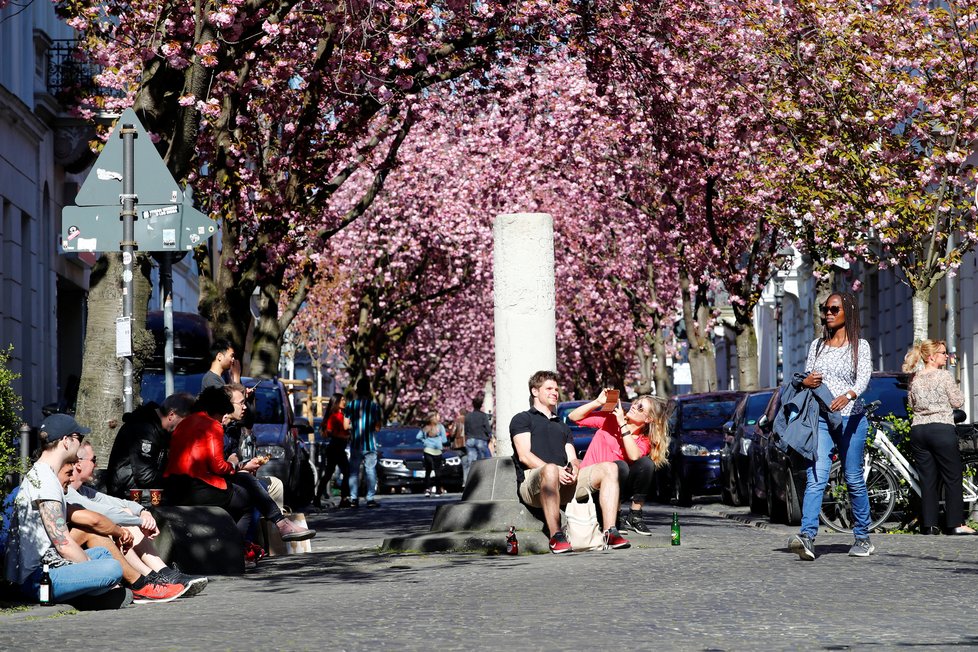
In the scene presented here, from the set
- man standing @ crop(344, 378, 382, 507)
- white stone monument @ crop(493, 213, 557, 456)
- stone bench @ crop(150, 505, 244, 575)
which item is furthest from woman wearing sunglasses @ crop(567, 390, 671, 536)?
man standing @ crop(344, 378, 382, 507)

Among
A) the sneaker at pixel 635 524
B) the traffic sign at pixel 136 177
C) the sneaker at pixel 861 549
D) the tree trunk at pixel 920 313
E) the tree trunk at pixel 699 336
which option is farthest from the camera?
the tree trunk at pixel 699 336

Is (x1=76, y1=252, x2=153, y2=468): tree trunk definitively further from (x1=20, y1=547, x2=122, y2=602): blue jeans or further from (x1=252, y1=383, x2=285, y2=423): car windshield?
(x1=252, y1=383, x2=285, y2=423): car windshield


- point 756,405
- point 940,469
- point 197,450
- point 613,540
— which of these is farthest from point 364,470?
point 197,450

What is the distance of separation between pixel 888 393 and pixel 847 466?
22.1 feet

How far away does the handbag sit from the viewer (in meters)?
14.8

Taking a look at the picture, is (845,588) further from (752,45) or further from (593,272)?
(593,272)

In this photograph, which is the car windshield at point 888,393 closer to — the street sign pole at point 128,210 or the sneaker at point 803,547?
the sneaker at point 803,547

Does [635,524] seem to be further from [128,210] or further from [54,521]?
[54,521]

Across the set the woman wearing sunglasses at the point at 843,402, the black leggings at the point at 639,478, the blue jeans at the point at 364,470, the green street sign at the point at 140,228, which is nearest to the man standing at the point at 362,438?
the blue jeans at the point at 364,470

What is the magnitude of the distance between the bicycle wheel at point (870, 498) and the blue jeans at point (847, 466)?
11.2 feet

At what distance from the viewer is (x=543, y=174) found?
146ft

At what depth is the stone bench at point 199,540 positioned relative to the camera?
13320 millimetres

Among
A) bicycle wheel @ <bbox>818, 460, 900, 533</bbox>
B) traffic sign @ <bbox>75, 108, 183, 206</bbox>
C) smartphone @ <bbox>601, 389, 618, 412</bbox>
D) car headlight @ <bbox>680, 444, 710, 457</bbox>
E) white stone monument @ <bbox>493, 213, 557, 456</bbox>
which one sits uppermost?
traffic sign @ <bbox>75, 108, 183, 206</bbox>

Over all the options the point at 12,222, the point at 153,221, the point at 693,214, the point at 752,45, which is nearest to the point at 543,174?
the point at 693,214
